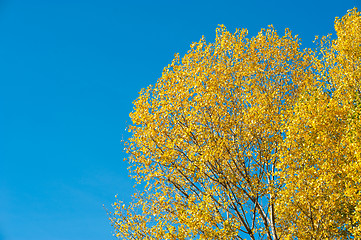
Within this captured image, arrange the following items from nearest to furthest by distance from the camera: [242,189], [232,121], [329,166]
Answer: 1. [329,166]
2. [242,189]
3. [232,121]

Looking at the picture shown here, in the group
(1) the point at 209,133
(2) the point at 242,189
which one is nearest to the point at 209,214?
(2) the point at 242,189

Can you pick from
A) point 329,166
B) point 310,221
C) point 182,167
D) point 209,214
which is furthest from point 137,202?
point 329,166

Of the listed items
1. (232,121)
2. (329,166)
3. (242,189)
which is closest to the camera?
(329,166)

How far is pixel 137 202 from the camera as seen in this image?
20.7 meters

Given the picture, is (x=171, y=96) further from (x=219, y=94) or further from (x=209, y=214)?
(x=209, y=214)

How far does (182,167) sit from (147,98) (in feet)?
15.6

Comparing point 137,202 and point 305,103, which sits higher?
point 305,103

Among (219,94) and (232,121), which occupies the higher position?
(219,94)

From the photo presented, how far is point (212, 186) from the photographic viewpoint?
62.1 feet

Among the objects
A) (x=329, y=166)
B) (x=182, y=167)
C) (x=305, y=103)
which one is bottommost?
(x=329, y=166)

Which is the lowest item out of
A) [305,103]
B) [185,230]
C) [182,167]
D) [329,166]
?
[185,230]

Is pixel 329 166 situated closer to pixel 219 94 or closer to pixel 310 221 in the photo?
pixel 310 221

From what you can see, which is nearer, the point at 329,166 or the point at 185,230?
the point at 329,166

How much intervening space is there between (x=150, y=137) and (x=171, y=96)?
2719 millimetres
